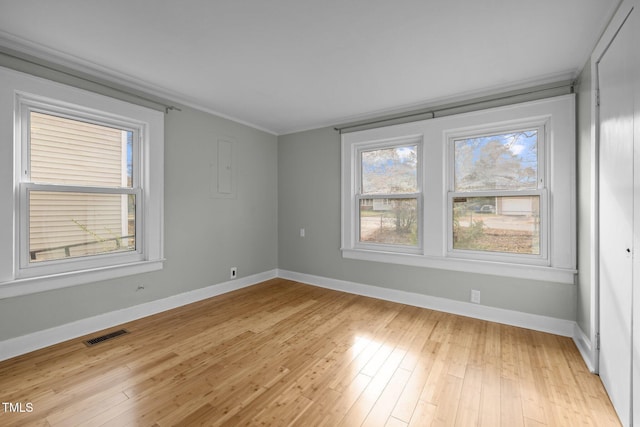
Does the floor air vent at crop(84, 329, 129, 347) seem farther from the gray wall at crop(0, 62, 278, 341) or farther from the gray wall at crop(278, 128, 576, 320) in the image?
the gray wall at crop(278, 128, 576, 320)

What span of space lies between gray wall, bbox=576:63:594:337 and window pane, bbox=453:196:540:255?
15.5 inches

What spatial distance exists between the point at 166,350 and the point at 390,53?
314 cm

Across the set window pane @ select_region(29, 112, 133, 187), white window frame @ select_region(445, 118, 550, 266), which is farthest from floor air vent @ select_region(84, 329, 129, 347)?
white window frame @ select_region(445, 118, 550, 266)

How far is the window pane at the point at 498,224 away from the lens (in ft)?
9.56

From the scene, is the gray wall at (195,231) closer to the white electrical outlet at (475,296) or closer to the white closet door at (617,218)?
the white electrical outlet at (475,296)

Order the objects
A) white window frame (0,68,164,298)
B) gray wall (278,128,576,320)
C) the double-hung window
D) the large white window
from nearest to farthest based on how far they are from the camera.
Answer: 1. white window frame (0,68,164,298)
2. the double-hung window
3. the large white window
4. gray wall (278,128,576,320)

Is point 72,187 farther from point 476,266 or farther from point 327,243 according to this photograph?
point 476,266

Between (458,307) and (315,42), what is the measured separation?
3.09m

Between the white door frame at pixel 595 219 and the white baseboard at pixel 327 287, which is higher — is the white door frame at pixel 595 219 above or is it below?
above

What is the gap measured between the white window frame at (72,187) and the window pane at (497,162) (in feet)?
11.5

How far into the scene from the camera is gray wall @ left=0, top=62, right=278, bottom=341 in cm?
249

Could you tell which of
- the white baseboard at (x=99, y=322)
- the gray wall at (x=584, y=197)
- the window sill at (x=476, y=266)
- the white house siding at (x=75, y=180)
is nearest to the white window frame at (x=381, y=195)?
the window sill at (x=476, y=266)

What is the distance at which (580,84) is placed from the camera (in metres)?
2.52

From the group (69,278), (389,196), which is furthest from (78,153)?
(389,196)
